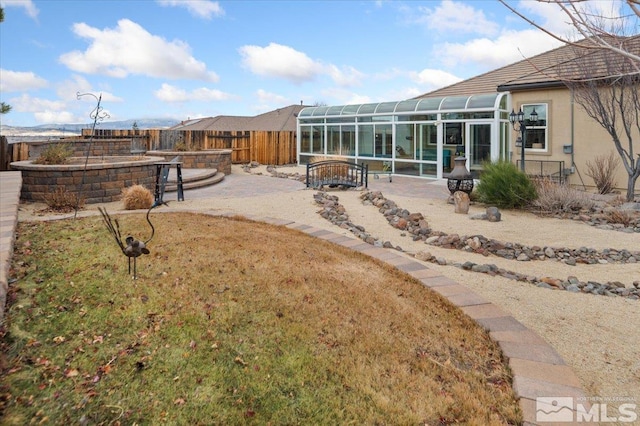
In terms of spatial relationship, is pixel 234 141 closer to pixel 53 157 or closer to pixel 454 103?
pixel 454 103

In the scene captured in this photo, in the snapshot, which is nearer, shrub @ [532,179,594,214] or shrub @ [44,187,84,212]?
shrub @ [44,187,84,212]

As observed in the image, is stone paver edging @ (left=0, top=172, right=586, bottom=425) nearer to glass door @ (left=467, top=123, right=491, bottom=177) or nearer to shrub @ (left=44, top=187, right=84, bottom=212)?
shrub @ (left=44, top=187, right=84, bottom=212)

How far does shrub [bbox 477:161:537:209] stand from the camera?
29.7ft

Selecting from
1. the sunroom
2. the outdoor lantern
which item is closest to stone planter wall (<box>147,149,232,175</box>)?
the sunroom

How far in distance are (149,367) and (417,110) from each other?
1532cm

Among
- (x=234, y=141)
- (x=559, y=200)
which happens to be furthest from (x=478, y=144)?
(x=234, y=141)

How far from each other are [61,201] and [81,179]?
0.93 m

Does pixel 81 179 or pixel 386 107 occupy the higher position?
pixel 386 107

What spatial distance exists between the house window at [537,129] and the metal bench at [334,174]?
18.8 ft

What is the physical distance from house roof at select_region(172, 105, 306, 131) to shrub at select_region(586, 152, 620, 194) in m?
20.3

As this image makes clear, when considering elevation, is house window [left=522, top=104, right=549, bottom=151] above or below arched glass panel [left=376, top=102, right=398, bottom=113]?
below

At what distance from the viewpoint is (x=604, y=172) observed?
1248 cm

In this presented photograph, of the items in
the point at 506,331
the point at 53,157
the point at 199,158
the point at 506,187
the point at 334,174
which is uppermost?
the point at 199,158

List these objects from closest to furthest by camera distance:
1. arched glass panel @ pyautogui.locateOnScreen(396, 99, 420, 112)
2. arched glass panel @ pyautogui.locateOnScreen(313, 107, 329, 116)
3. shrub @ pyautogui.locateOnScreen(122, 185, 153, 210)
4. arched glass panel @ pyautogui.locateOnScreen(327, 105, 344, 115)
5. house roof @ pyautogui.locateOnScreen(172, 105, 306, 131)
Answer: shrub @ pyautogui.locateOnScreen(122, 185, 153, 210)
arched glass panel @ pyautogui.locateOnScreen(396, 99, 420, 112)
arched glass panel @ pyautogui.locateOnScreen(327, 105, 344, 115)
arched glass panel @ pyautogui.locateOnScreen(313, 107, 329, 116)
house roof @ pyautogui.locateOnScreen(172, 105, 306, 131)
